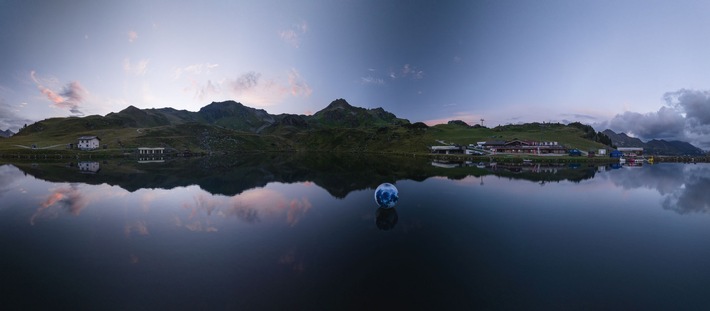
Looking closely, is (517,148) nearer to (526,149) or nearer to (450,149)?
(526,149)

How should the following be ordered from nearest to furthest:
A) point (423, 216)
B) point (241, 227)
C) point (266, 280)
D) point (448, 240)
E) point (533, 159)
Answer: point (266, 280) → point (448, 240) → point (241, 227) → point (423, 216) → point (533, 159)

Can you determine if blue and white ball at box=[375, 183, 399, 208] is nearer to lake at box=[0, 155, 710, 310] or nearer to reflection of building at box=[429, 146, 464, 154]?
lake at box=[0, 155, 710, 310]

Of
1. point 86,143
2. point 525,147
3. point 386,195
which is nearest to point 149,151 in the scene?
point 86,143

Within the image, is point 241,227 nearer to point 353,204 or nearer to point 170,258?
point 170,258

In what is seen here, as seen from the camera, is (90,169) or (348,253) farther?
(90,169)

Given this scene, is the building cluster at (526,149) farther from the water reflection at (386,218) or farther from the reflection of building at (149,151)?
the reflection of building at (149,151)

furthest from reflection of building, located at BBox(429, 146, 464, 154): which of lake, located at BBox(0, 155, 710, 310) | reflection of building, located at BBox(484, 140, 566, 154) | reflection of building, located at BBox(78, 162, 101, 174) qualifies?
reflection of building, located at BBox(78, 162, 101, 174)

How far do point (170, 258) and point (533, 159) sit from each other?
433 ft

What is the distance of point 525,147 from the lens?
151625 millimetres

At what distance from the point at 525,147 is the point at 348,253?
15865cm

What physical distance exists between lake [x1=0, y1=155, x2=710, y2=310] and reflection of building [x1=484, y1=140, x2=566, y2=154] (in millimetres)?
113979

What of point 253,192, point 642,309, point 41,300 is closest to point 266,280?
point 41,300

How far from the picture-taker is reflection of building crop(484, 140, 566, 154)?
486 ft

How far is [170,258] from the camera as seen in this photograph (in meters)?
20.8
